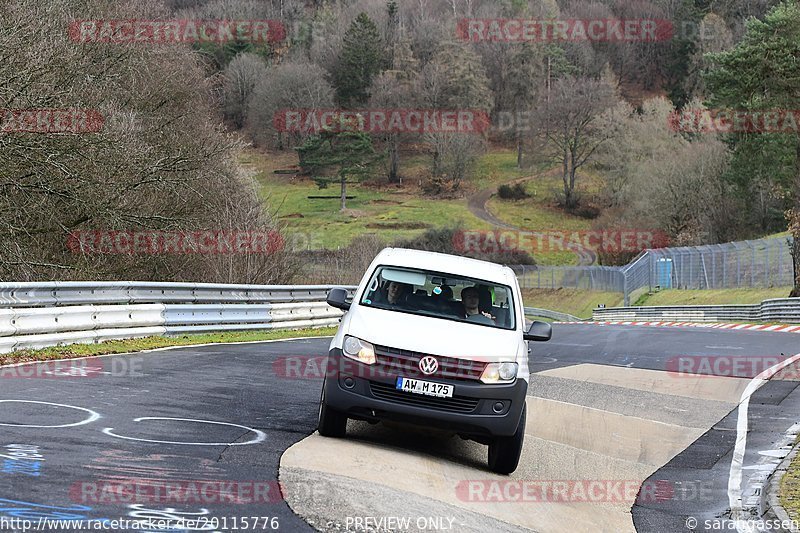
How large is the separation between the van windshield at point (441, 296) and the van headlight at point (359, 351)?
2.81 ft

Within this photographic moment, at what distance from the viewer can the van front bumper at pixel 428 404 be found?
885cm

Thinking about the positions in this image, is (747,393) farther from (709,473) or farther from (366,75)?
(366,75)

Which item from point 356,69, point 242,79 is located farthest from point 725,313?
point 356,69

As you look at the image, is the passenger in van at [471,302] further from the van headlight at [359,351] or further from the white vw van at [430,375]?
the van headlight at [359,351]

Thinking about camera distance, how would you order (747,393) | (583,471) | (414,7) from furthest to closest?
(414,7)
(747,393)
(583,471)

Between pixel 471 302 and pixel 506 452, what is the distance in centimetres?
164

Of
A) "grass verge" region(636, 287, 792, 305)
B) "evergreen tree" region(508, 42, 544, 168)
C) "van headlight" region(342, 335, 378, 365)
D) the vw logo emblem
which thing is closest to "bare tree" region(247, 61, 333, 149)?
"evergreen tree" region(508, 42, 544, 168)

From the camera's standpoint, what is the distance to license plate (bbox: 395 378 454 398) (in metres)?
8.83

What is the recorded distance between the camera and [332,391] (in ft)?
29.5

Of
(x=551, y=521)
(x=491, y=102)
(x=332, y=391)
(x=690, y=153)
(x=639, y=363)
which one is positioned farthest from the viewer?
(x=491, y=102)

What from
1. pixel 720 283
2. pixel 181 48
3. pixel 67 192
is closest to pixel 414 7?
pixel 720 283

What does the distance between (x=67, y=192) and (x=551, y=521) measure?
17518 mm

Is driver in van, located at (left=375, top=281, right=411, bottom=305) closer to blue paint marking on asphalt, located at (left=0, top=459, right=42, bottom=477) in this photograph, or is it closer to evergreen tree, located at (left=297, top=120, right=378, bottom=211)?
blue paint marking on asphalt, located at (left=0, top=459, right=42, bottom=477)

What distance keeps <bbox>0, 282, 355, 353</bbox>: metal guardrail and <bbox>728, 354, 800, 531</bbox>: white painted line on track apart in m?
9.70
